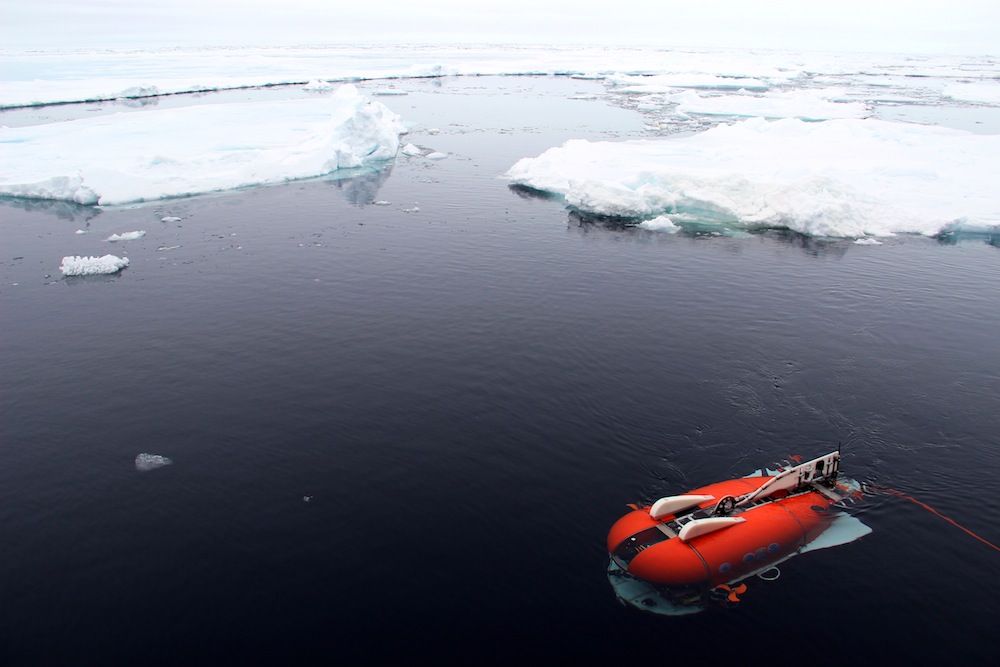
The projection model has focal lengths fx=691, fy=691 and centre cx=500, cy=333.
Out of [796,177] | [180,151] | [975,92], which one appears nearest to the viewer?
[796,177]

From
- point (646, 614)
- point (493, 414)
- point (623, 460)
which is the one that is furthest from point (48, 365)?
point (646, 614)

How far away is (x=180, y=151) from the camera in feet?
183

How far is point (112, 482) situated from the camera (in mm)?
19016

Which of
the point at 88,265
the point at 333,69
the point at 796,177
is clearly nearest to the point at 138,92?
the point at 333,69

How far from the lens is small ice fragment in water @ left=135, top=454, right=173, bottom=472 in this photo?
770 inches

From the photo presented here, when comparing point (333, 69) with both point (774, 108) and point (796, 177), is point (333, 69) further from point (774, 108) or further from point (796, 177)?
point (796, 177)

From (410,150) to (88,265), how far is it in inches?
1357

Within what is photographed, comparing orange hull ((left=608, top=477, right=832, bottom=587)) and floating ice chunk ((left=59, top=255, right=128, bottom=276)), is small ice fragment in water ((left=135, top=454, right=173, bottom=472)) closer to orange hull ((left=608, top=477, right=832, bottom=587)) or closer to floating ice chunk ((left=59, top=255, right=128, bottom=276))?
orange hull ((left=608, top=477, right=832, bottom=587))

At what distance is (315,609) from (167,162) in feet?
149

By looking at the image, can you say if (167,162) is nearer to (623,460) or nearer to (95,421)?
(95,421)

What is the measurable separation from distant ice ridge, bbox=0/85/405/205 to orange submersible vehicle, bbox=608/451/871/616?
41343 millimetres

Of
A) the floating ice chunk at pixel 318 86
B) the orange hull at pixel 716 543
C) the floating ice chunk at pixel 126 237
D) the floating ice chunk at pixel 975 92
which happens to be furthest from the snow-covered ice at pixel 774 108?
the orange hull at pixel 716 543

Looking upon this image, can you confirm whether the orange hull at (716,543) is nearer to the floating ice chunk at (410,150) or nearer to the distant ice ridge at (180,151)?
the distant ice ridge at (180,151)

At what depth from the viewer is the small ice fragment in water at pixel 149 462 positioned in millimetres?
19562
